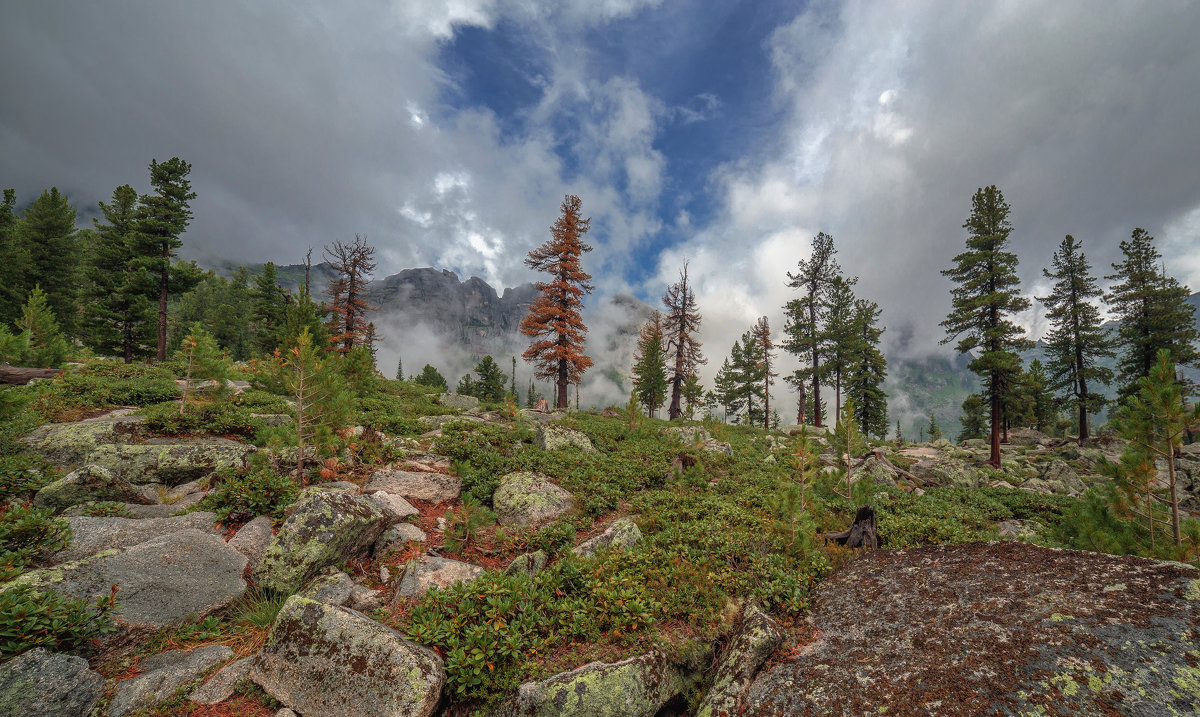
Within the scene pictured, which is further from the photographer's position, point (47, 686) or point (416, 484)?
point (416, 484)

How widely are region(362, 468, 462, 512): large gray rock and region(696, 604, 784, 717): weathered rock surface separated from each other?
7152 mm

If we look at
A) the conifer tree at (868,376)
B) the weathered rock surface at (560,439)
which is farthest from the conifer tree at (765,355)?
the weathered rock surface at (560,439)

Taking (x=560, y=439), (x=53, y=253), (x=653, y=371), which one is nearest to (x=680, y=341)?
(x=653, y=371)

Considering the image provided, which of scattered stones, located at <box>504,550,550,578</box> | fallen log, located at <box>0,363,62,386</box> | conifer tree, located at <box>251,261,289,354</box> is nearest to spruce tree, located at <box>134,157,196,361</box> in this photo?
conifer tree, located at <box>251,261,289,354</box>

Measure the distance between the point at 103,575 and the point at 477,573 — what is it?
423 cm

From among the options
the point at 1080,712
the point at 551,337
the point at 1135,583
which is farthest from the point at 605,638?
the point at 551,337

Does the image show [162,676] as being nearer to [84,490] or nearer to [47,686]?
[47,686]

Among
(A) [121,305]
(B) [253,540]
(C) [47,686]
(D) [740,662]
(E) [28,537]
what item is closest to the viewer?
(C) [47,686]

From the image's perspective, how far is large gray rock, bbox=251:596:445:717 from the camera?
3.88 metres

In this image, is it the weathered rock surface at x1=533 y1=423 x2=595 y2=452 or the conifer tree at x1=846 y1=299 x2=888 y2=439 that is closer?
the weathered rock surface at x1=533 y1=423 x2=595 y2=452

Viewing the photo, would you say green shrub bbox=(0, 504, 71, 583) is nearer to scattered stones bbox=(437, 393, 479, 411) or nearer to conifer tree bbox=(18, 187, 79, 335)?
scattered stones bbox=(437, 393, 479, 411)

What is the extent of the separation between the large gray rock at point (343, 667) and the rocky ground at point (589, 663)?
2cm

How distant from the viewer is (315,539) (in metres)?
5.67

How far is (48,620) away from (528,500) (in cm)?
639
